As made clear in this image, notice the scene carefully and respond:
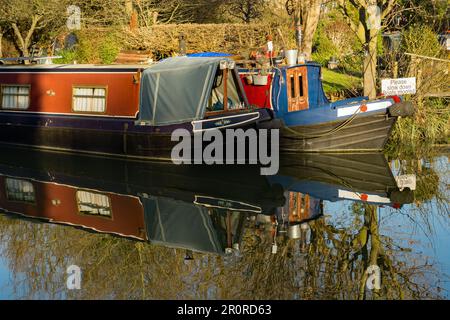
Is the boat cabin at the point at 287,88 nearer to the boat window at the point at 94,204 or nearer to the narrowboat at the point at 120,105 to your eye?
the narrowboat at the point at 120,105

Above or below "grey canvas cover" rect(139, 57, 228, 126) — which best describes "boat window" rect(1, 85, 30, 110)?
below

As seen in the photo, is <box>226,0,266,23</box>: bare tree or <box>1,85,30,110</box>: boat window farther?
<box>226,0,266,23</box>: bare tree

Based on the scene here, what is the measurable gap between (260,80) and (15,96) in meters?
6.07

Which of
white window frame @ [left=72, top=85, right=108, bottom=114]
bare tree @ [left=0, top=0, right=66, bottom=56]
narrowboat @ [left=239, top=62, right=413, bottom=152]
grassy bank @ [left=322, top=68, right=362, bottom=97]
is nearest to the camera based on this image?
narrowboat @ [left=239, top=62, right=413, bottom=152]

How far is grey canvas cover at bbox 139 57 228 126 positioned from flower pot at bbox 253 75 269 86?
1.48 meters

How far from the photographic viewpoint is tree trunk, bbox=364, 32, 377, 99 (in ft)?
59.7

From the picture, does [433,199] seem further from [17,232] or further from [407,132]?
[17,232]

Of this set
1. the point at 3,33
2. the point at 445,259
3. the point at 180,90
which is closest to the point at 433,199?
the point at 445,259

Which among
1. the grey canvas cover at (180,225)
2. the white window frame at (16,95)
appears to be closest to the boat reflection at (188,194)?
the grey canvas cover at (180,225)

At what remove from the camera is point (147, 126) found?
644 inches

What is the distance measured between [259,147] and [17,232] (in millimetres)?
5909

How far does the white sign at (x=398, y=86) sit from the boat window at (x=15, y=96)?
8249 millimetres

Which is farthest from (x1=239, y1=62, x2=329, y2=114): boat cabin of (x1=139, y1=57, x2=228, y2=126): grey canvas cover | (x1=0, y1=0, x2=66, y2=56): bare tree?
(x1=0, y1=0, x2=66, y2=56): bare tree

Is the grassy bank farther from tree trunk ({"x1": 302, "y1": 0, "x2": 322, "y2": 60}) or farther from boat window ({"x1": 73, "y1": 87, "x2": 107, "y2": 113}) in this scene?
boat window ({"x1": 73, "y1": 87, "x2": 107, "y2": 113})
